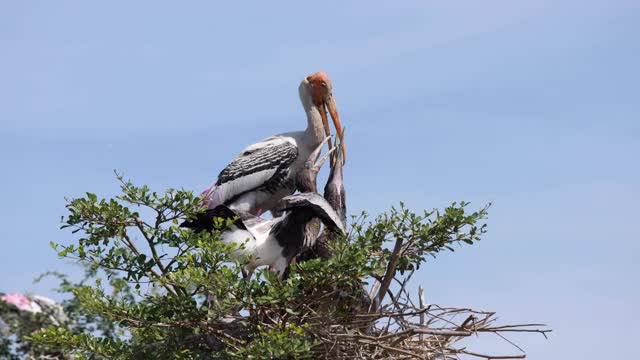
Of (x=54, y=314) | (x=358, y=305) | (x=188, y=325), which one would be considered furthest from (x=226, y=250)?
(x=54, y=314)

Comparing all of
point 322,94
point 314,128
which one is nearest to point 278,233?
point 314,128

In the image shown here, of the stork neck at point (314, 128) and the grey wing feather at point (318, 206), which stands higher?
the stork neck at point (314, 128)

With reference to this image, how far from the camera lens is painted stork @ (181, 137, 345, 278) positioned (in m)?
7.17

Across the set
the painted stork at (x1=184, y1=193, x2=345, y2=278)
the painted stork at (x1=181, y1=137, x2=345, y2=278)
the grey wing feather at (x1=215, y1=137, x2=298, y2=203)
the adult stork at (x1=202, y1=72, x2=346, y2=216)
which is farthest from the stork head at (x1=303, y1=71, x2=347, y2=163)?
the painted stork at (x1=184, y1=193, x2=345, y2=278)

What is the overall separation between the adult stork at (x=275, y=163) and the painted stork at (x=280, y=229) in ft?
2.98

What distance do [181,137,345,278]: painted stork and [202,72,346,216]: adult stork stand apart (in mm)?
908

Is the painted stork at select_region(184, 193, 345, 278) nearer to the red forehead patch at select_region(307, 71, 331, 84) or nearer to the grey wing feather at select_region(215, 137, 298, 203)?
the grey wing feather at select_region(215, 137, 298, 203)

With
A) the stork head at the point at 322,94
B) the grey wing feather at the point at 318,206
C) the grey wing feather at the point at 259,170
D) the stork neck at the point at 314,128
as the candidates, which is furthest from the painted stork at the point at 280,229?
the stork head at the point at 322,94

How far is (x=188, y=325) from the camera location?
6816 millimetres

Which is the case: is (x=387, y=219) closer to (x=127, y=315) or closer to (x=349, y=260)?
(x=349, y=260)

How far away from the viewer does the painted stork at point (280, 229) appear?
7172 mm

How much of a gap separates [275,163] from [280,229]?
3.89 ft

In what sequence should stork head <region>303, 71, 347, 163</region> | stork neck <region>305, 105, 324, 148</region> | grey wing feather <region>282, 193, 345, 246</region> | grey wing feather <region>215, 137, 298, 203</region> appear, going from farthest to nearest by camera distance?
stork head <region>303, 71, 347, 163</region>, stork neck <region>305, 105, 324, 148</region>, grey wing feather <region>215, 137, 298, 203</region>, grey wing feather <region>282, 193, 345, 246</region>

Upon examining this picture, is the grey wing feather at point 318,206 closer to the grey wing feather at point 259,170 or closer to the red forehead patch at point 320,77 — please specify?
the grey wing feather at point 259,170
